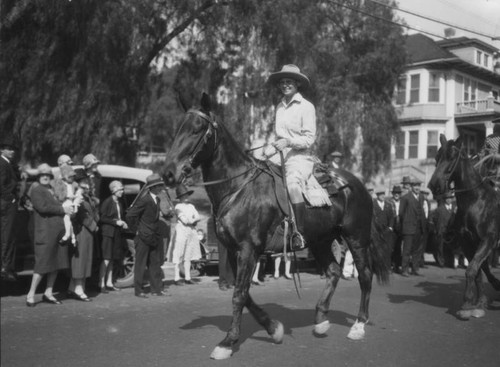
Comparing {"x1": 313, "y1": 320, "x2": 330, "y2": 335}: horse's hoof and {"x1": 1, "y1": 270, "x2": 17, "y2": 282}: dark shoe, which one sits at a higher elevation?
{"x1": 1, "y1": 270, "x2": 17, "y2": 282}: dark shoe

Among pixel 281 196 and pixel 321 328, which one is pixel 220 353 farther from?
pixel 281 196

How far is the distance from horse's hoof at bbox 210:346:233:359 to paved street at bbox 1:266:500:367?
0.29 ft

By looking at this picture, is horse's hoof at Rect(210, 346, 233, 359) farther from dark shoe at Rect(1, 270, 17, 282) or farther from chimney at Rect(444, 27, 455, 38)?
chimney at Rect(444, 27, 455, 38)

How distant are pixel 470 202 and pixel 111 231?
6.62 meters

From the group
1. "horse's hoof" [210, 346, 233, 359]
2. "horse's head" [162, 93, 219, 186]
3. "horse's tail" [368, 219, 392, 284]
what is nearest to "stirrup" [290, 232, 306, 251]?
"horse's head" [162, 93, 219, 186]

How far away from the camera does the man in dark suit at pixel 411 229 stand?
14609mm

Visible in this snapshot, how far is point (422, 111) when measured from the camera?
34.5 m

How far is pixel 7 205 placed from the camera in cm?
929

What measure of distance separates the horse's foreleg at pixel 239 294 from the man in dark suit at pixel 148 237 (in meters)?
4.70

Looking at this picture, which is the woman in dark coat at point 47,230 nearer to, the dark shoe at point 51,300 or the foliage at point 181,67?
the dark shoe at point 51,300

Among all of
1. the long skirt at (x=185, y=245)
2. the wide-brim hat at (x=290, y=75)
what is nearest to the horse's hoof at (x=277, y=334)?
the wide-brim hat at (x=290, y=75)

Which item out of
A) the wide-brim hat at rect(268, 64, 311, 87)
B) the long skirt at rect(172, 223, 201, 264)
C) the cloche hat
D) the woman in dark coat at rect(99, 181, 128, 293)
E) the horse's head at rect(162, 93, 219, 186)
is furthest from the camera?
the long skirt at rect(172, 223, 201, 264)

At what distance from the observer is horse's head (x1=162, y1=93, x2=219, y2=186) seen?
6074 millimetres

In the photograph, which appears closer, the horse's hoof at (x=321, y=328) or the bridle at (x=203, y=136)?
the bridle at (x=203, y=136)
